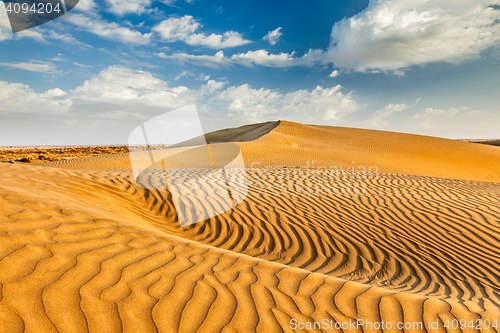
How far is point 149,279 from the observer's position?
219 centimetres

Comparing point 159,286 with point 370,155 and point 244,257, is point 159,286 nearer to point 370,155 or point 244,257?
point 244,257

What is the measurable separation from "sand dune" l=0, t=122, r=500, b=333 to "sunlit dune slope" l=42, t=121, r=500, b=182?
9.02 meters

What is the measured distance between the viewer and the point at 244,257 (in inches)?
116

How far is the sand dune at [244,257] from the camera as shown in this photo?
1.84 meters

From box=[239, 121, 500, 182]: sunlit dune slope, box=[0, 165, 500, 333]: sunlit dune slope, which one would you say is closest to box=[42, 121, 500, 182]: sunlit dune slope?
box=[239, 121, 500, 182]: sunlit dune slope

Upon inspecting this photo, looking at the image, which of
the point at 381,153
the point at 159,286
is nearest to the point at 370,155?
the point at 381,153

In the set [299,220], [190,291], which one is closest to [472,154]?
[299,220]

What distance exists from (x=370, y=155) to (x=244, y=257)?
21496 mm

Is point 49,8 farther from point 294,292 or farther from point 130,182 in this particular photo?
point 294,292

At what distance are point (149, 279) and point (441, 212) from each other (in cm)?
628

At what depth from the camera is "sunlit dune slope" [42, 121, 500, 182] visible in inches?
652

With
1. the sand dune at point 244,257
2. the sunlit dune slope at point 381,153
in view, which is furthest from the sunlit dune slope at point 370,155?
the sand dune at point 244,257

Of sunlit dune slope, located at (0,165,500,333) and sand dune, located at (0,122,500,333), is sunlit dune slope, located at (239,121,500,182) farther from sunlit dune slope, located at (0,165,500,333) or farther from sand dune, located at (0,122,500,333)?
sunlit dune slope, located at (0,165,500,333)

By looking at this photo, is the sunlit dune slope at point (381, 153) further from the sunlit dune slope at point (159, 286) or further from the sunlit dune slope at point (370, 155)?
the sunlit dune slope at point (159, 286)
